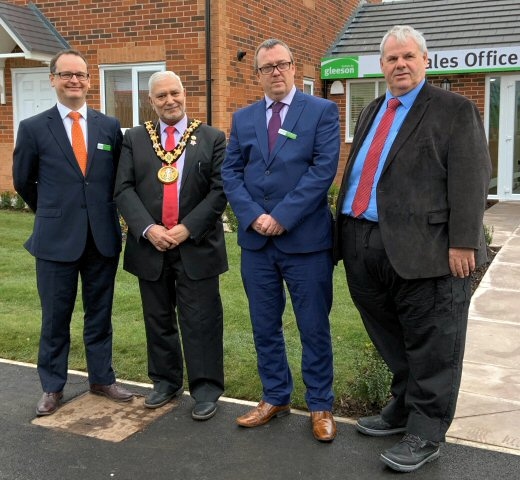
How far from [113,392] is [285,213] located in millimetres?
1764

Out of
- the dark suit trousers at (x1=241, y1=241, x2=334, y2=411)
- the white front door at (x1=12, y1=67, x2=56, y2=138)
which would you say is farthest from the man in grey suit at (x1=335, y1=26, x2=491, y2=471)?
the white front door at (x1=12, y1=67, x2=56, y2=138)

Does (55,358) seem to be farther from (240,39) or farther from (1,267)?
(240,39)

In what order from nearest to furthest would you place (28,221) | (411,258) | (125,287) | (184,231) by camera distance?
(411,258) < (184,231) < (125,287) < (28,221)

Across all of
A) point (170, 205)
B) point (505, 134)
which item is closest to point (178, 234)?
point (170, 205)

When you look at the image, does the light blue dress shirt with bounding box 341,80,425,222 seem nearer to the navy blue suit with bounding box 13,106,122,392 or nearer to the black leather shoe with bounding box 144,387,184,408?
the navy blue suit with bounding box 13,106,122,392

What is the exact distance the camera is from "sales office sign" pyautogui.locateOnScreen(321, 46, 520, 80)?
13133 millimetres

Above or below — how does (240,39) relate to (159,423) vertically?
above

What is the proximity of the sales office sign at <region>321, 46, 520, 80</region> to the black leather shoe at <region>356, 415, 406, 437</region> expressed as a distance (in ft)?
32.6

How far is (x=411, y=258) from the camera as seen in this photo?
3.44 metres

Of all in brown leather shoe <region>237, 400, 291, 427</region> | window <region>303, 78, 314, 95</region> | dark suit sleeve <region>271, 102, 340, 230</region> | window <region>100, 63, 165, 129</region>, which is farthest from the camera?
window <region>303, 78, 314, 95</region>

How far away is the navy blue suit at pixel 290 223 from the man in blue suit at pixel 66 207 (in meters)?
0.88

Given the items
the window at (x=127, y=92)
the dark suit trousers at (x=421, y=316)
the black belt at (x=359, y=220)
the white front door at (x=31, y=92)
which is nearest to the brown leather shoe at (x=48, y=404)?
the dark suit trousers at (x=421, y=316)

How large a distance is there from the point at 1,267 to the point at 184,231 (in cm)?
505

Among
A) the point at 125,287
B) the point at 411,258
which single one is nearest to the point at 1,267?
the point at 125,287
